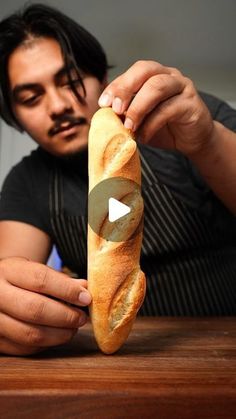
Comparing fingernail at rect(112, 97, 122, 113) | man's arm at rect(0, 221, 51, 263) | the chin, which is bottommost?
man's arm at rect(0, 221, 51, 263)

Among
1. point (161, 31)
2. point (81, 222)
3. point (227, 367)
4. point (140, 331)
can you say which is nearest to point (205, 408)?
point (227, 367)

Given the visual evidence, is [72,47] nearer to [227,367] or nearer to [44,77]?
[44,77]

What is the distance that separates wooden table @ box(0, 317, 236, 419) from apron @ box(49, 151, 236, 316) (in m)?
0.35

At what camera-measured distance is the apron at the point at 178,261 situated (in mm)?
886

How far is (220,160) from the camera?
71cm

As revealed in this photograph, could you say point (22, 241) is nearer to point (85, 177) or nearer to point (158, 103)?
point (85, 177)

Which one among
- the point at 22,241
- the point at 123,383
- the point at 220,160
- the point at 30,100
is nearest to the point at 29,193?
the point at 22,241

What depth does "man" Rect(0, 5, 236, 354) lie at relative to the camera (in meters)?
0.75

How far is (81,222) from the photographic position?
0.94m

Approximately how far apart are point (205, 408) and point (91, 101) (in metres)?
0.73

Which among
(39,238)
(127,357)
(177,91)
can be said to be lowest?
(39,238)
